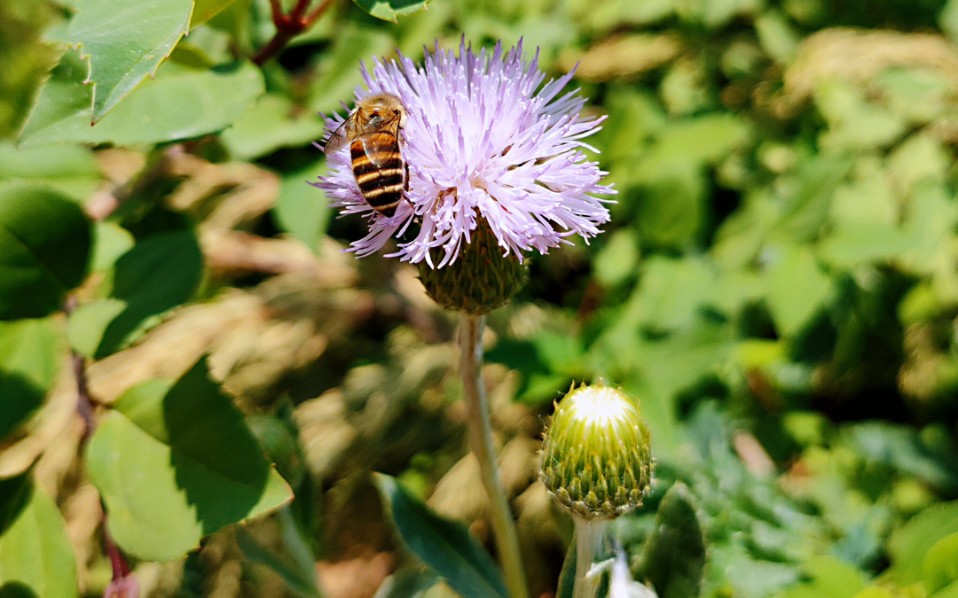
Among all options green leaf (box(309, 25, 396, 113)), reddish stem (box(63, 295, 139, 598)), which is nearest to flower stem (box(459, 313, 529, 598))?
reddish stem (box(63, 295, 139, 598))

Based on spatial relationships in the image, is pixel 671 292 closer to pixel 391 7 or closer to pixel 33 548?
pixel 391 7

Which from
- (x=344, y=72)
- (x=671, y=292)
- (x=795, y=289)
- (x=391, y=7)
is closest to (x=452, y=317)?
(x=671, y=292)

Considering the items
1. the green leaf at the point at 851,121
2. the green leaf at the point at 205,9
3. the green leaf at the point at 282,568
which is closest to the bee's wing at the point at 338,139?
the green leaf at the point at 205,9

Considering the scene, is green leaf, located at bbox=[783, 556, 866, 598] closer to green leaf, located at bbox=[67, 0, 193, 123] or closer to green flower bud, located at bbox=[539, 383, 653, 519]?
green flower bud, located at bbox=[539, 383, 653, 519]

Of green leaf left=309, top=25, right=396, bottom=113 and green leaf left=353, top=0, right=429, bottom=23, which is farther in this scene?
green leaf left=309, top=25, right=396, bottom=113

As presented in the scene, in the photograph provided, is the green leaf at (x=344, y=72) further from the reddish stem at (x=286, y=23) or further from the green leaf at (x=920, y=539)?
the green leaf at (x=920, y=539)

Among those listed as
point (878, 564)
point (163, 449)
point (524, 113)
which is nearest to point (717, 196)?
point (878, 564)
